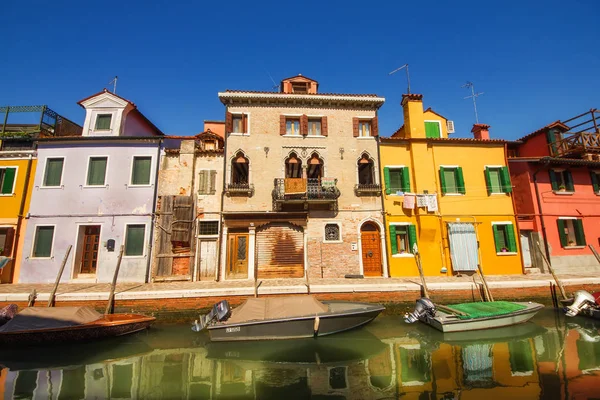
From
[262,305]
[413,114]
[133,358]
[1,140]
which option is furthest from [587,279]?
[1,140]

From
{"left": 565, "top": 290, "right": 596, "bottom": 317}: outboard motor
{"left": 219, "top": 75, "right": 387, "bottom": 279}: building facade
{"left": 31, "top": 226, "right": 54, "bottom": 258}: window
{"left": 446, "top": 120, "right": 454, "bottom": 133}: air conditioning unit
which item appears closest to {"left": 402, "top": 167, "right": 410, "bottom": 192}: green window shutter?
{"left": 219, "top": 75, "right": 387, "bottom": 279}: building facade

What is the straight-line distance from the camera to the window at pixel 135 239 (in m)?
14.9

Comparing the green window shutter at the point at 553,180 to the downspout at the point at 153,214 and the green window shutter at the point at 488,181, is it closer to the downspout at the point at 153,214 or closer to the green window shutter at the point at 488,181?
the green window shutter at the point at 488,181

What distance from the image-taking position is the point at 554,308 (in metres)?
12.6

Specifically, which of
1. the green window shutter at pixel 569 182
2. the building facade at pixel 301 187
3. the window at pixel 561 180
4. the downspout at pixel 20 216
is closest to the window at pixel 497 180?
the window at pixel 561 180

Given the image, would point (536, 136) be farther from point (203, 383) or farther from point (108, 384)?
point (108, 384)

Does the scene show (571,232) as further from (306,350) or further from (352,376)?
(306,350)

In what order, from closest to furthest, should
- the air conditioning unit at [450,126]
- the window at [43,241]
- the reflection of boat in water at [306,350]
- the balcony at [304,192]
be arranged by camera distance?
the reflection of boat in water at [306,350] → the window at [43,241] → the balcony at [304,192] → the air conditioning unit at [450,126]

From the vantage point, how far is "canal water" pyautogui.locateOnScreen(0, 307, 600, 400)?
252 inches

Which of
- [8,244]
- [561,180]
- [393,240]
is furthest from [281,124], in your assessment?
[561,180]

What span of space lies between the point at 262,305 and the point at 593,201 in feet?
71.0

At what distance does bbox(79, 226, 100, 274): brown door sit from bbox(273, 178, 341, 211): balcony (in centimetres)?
1010

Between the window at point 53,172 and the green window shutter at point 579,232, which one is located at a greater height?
the window at point 53,172

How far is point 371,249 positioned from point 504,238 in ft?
26.4
